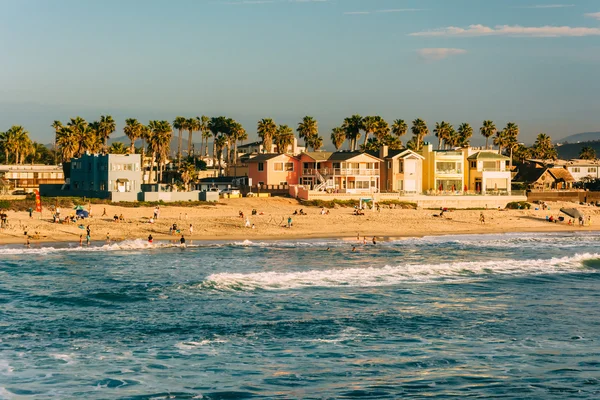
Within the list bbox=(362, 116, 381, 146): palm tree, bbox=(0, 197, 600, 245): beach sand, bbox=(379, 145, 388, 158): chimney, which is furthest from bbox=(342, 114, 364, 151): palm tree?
bbox=(0, 197, 600, 245): beach sand

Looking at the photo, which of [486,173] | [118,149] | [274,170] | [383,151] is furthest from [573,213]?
[118,149]

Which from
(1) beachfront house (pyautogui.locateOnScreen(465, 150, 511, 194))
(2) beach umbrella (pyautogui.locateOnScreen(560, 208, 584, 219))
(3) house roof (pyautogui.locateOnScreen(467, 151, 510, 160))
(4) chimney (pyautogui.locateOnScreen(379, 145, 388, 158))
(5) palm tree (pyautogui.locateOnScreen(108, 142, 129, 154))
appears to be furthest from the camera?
(3) house roof (pyautogui.locateOnScreen(467, 151, 510, 160))

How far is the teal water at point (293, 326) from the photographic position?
21.9m

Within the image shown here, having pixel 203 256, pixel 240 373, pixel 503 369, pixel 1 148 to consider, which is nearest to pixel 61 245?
pixel 203 256

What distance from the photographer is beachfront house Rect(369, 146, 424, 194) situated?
283ft

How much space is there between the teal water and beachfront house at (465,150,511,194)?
41.5m

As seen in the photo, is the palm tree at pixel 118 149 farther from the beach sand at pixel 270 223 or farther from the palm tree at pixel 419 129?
the palm tree at pixel 419 129

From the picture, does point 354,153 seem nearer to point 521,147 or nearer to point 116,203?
point 116,203

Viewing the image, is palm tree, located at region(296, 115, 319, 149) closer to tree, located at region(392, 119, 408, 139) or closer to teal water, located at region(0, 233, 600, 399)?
tree, located at region(392, 119, 408, 139)

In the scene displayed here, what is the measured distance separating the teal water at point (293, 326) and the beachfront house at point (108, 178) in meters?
21.9

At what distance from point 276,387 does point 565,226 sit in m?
58.5

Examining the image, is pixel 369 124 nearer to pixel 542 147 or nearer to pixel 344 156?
pixel 344 156

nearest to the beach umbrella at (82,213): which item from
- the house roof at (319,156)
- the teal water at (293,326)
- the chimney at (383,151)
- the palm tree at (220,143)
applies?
the teal water at (293,326)

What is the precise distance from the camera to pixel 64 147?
87.2 meters
